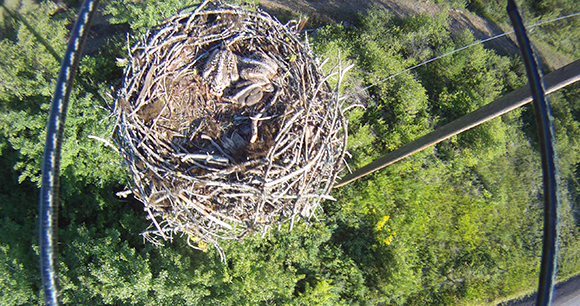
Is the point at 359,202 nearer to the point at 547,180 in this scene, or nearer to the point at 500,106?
the point at 500,106

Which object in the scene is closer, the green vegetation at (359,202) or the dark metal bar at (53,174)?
the dark metal bar at (53,174)

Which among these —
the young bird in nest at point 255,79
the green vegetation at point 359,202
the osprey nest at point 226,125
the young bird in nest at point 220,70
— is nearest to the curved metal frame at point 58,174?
the osprey nest at point 226,125

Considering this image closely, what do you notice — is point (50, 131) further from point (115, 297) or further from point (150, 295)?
point (115, 297)

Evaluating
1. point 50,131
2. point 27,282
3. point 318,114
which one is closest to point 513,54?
point 318,114

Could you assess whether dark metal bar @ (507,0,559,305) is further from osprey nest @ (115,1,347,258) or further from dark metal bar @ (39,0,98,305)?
dark metal bar @ (39,0,98,305)

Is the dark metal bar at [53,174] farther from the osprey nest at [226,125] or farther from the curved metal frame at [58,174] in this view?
the osprey nest at [226,125]

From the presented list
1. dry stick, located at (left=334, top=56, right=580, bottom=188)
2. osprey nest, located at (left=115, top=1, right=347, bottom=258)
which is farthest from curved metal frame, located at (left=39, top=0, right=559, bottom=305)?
osprey nest, located at (left=115, top=1, right=347, bottom=258)

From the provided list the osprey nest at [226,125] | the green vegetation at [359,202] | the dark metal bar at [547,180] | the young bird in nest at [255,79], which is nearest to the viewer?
the dark metal bar at [547,180]
